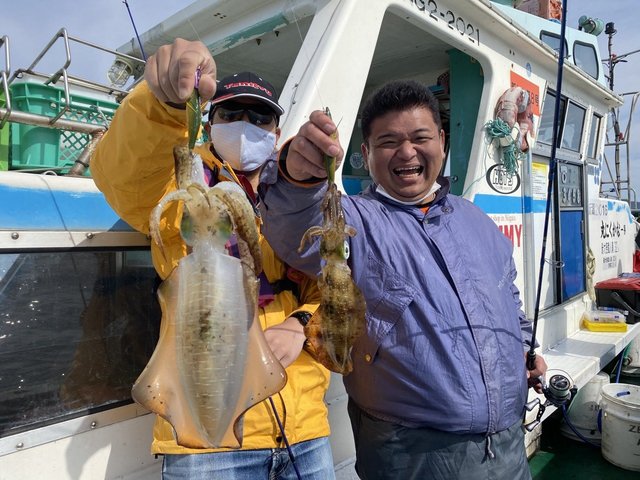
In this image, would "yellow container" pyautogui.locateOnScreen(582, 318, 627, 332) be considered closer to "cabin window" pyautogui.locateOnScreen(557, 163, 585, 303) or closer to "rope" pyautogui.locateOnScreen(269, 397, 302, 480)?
"cabin window" pyautogui.locateOnScreen(557, 163, 585, 303)

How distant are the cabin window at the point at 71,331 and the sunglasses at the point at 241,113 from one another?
693mm

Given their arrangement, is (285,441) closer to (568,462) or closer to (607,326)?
(568,462)

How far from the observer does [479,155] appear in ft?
13.0

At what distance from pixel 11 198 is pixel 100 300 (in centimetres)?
51

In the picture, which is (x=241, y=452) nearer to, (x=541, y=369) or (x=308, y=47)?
(x=541, y=369)

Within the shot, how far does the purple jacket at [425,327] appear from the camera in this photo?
1754 mm

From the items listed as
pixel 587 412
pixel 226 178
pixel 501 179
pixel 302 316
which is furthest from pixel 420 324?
pixel 587 412

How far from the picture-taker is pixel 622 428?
4.43m

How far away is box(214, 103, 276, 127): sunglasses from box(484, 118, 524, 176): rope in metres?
2.73

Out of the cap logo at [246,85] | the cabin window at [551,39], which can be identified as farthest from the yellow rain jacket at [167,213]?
the cabin window at [551,39]

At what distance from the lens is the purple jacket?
1.75 m

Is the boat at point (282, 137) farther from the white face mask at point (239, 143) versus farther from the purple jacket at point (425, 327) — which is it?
the purple jacket at point (425, 327)

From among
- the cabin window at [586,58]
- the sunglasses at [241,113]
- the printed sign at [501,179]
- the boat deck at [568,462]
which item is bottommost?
the boat deck at [568,462]

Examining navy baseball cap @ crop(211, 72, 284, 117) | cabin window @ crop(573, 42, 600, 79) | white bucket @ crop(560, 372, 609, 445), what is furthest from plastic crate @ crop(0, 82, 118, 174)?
cabin window @ crop(573, 42, 600, 79)
